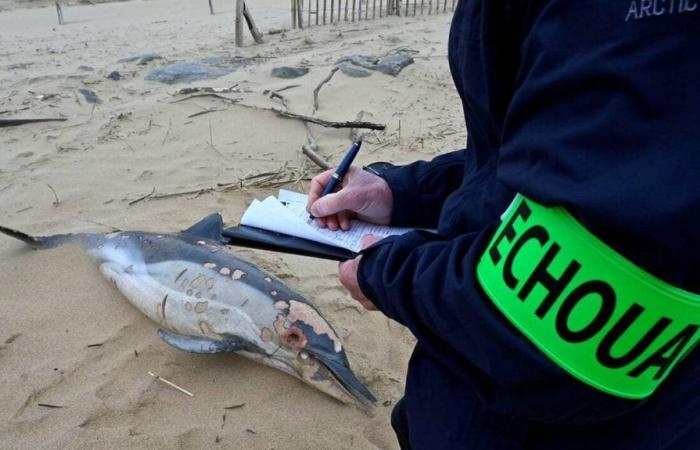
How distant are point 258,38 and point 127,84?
2981 mm

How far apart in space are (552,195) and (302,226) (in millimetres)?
985

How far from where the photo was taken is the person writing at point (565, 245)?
75cm

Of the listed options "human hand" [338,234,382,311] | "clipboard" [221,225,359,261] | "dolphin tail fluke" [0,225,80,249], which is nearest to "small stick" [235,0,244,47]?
"dolphin tail fluke" [0,225,80,249]

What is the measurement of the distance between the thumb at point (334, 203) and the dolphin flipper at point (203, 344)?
37.8 inches

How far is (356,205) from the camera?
1.75 m

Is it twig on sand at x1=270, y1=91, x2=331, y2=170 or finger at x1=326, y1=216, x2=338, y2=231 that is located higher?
→ finger at x1=326, y1=216, x2=338, y2=231

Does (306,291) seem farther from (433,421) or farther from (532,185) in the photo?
(532,185)

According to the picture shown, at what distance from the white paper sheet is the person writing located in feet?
1.42

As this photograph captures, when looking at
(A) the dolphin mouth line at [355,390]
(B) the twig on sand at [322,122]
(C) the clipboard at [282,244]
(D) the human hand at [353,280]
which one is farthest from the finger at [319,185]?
(B) the twig on sand at [322,122]

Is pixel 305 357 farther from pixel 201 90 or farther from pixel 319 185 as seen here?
pixel 201 90

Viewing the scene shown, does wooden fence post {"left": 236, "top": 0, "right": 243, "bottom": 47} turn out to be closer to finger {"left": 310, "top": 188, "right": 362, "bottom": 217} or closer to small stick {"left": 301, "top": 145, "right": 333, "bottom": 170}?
small stick {"left": 301, "top": 145, "right": 333, "bottom": 170}

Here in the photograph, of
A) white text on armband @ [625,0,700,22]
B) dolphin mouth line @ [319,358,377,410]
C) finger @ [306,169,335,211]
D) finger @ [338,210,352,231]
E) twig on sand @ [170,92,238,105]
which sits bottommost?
dolphin mouth line @ [319,358,377,410]

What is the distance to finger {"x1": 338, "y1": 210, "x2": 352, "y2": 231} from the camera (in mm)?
1734

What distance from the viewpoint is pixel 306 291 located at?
2969 mm
